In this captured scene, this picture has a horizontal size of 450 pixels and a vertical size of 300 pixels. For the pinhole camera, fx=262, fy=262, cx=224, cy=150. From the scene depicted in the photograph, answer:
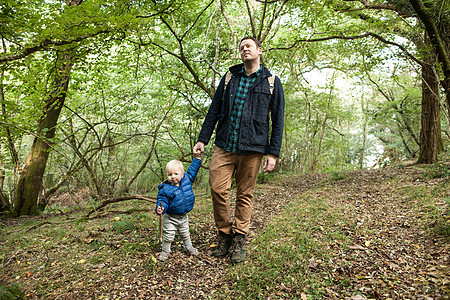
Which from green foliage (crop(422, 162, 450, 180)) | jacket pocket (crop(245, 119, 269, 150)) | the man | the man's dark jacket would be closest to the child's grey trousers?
the man

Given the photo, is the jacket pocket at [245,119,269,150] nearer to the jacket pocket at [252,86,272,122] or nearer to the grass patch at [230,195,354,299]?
the jacket pocket at [252,86,272,122]

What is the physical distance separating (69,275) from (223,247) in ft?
A: 5.49

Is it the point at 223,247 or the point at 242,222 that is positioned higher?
the point at 242,222

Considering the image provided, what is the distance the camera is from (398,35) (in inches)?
288

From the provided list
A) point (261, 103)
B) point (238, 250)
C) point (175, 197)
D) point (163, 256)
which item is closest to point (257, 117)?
point (261, 103)

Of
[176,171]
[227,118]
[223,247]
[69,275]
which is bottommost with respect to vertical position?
[69,275]

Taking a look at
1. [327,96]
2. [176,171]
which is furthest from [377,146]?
[176,171]

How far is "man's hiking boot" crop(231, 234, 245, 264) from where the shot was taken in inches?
115

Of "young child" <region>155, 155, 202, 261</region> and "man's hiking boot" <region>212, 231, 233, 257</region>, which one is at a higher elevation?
"young child" <region>155, 155, 202, 261</region>

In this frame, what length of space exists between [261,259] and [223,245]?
493 mm

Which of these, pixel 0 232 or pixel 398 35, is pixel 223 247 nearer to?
pixel 0 232

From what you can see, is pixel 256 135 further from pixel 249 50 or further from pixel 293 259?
pixel 293 259

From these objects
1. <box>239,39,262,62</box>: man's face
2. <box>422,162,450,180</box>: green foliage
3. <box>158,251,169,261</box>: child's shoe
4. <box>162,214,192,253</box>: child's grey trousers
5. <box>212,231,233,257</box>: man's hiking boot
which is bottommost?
<box>158,251,169,261</box>: child's shoe

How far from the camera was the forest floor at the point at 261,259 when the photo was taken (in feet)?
7.49
